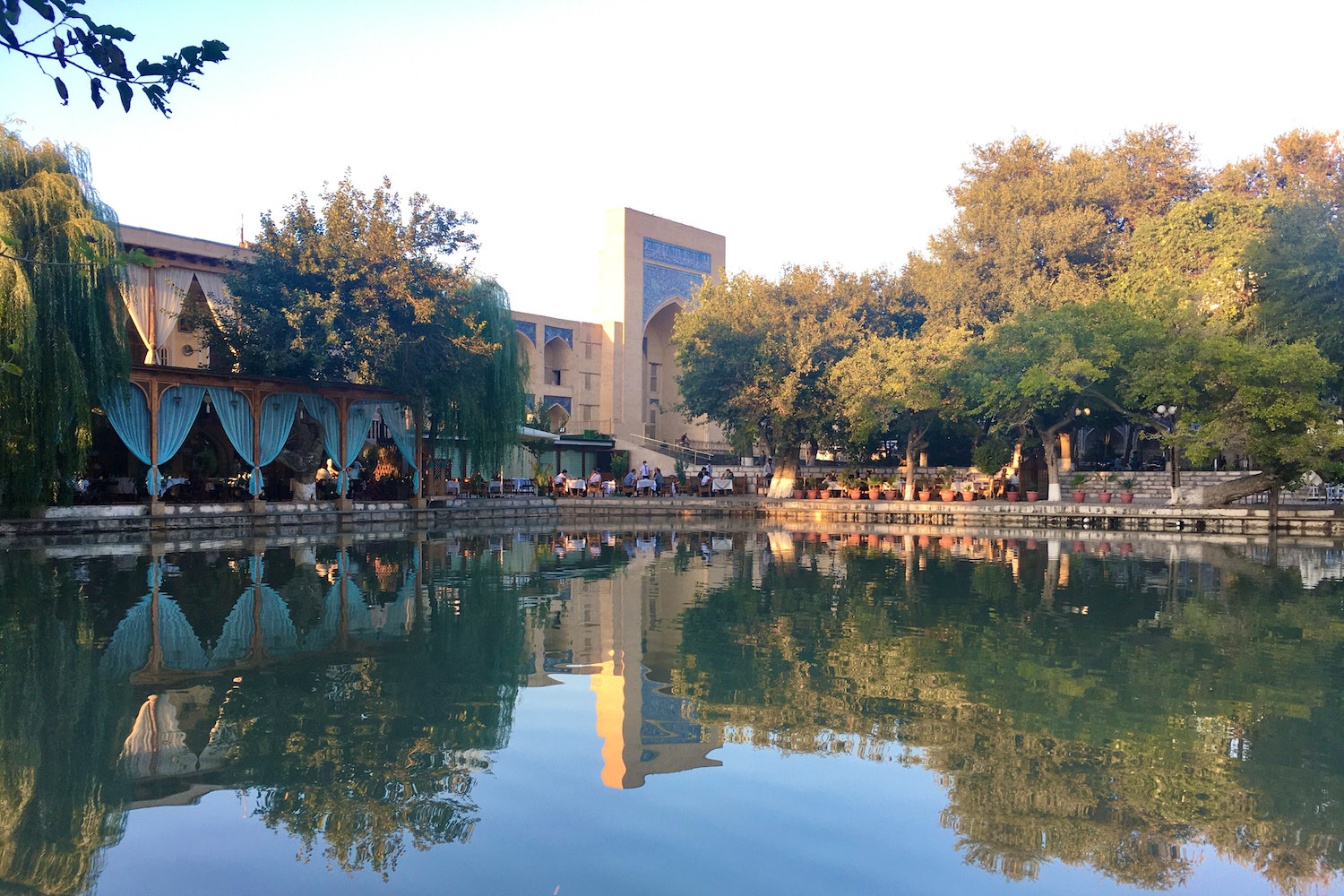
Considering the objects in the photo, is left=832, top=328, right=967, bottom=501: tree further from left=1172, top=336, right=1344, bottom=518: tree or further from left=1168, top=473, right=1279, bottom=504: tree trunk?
left=1172, top=336, right=1344, bottom=518: tree

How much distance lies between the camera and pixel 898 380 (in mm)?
22312

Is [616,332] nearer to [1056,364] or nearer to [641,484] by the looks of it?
[641,484]

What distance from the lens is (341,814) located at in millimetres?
3609

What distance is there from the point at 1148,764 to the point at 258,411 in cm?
A: 1633

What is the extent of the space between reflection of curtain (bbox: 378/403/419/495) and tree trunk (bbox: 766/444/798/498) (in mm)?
9062

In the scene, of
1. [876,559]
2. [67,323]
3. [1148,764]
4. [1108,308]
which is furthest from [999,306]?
[1148,764]

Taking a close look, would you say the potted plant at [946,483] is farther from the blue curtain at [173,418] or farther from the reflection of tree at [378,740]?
the reflection of tree at [378,740]

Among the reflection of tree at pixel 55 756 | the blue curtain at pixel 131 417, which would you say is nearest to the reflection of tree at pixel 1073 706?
the reflection of tree at pixel 55 756

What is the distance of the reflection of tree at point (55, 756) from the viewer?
10.6 feet

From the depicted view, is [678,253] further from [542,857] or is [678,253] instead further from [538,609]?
[542,857]

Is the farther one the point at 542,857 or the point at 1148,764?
the point at 1148,764

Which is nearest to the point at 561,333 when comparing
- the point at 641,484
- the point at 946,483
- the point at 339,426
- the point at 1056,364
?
the point at 641,484

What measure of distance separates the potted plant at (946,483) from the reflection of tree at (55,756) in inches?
732

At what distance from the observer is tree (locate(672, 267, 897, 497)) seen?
24.1 m
